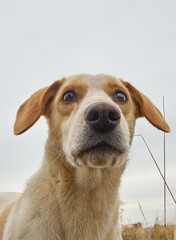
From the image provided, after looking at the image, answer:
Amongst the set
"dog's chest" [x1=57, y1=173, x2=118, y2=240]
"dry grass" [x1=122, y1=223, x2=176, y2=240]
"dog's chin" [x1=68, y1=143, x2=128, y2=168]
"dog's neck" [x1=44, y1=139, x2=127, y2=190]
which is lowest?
"dry grass" [x1=122, y1=223, x2=176, y2=240]

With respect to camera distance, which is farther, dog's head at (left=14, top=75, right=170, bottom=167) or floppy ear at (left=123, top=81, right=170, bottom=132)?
floppy ear at (left=123, top=81, right=170, bottom=132)

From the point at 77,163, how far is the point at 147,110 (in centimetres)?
150

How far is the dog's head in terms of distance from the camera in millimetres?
2924

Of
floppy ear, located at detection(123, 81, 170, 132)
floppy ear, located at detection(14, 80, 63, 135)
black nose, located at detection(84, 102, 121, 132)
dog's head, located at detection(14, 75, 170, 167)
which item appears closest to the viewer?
black nose, located at detection(84, 102, 121, 132)

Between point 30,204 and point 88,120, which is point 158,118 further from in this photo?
point 30,204

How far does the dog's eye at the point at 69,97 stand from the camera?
3748 mm

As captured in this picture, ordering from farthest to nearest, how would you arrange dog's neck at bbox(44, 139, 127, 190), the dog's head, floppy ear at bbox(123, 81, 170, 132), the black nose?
floppy ear at bbox(123, 81, 170, 132) → dog's neck at bbox(44, 139, 127, 190) → the dog's head → the black nose

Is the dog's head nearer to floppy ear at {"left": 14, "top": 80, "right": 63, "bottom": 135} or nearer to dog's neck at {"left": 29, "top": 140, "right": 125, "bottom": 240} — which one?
floppy ear at {"left": 14, "top": 80, "right": 63, "bottom": 135}

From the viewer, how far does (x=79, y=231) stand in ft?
11.1

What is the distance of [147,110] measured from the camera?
4.21m

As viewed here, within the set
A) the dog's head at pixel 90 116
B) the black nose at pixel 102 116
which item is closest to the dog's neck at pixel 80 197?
the dog's head at pixel 90 116

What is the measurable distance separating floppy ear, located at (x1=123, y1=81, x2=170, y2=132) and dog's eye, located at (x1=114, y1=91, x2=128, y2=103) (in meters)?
0.42

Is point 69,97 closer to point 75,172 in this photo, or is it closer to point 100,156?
point 75,172

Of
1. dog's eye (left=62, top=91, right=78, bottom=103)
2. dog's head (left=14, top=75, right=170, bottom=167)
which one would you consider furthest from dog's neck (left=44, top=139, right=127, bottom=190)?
dog's eye (left=62, top=91, right=78, bottom=103)
